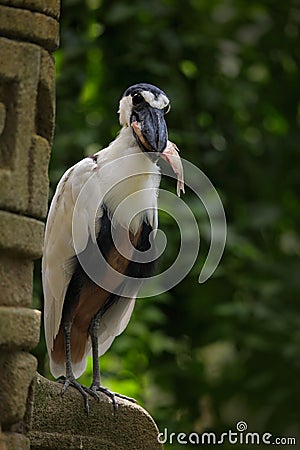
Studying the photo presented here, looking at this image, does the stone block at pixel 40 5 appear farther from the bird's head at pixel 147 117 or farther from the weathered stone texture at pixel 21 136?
the bird's head at pixel 147 117

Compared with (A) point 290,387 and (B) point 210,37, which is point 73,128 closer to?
(B) point 210,37

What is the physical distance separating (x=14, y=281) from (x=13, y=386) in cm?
24

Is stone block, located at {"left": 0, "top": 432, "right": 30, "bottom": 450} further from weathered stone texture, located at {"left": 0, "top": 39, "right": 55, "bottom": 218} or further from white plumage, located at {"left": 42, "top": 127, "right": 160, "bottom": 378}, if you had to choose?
white plumage, located at {"left": 42, "top": 127, "right": 160, "bottom": 378}

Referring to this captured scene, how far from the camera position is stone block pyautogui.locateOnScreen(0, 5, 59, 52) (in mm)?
2307

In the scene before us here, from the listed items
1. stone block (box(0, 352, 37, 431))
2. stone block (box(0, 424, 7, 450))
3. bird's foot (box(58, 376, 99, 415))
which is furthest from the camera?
bird's foot (box(58, 376, 99, 415))

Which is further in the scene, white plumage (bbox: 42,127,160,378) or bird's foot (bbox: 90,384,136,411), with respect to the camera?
white plumage (bbox: 42,127,160,378)

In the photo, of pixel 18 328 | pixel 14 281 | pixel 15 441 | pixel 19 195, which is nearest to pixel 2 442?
pixel 15 441

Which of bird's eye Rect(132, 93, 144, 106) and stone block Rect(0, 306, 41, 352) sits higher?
bird's eye Rect(132, 93, 144, 106)

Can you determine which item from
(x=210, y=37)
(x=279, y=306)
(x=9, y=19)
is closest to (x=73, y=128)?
(x=210, y=37)

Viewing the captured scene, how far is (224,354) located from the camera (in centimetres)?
671

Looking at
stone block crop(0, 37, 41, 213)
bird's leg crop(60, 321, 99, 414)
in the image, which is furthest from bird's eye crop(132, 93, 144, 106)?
stone block crop(0, 37, 41, 213)

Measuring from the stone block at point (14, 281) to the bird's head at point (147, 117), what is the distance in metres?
0.96

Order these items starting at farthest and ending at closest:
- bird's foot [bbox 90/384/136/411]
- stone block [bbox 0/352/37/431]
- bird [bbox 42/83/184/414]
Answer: bird [bbox 42/83/184/414]
bird's foot [bbox 90/384/136/411]
stone block [bbox 0/352/37/431]

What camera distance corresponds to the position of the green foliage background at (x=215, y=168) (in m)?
4.93
